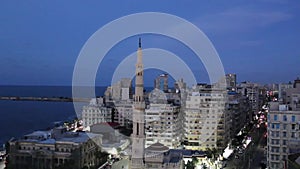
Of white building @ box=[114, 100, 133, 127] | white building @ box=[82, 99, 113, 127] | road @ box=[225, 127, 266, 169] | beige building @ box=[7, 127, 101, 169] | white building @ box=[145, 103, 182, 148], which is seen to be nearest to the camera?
beige building @ box=[7, 127, 101, 169]

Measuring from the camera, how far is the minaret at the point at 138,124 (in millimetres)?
8148

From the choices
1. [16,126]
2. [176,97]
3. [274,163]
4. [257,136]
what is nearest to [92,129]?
[176,97]

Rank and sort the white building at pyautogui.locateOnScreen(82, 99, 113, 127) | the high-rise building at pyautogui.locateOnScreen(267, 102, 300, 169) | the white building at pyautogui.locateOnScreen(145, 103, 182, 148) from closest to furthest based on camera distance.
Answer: the high-rise building at pyautogui.locateOnScreen(267, 102, 300, 169) → the white building at pyautogui.locateOnScreen(145, 103, 182, 148) → the white building at pyautogui.locateOnScreen(82, 99, 113, 127)

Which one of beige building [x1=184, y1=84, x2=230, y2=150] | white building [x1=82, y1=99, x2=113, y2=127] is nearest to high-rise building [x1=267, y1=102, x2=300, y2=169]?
beige building [x1=184, y1=84, x2=230, y2=150]

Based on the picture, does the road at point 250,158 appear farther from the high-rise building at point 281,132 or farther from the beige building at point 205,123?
the high-rise building at point 281,132

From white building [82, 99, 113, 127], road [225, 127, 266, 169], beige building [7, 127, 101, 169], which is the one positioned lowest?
road [225, 127, 266, 169]

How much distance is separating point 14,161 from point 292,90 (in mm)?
9389

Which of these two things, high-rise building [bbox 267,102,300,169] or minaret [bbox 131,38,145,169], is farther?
minaret [bbox 131,38,145,169]

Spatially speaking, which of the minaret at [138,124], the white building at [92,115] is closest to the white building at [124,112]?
the white building at [92,115]

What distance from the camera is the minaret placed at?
26.7 feet

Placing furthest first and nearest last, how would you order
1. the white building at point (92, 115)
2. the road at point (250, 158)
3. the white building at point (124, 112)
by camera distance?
the white building at point (124, 112)
the white building at point (92, 115)
the road at point (250, 158)

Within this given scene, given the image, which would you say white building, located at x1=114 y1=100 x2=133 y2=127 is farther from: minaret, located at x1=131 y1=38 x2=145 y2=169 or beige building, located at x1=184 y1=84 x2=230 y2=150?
minaret, located at x1=131 y1=38 x2=145 y2=169

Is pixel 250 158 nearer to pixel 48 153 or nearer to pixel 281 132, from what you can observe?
pixel 281 132

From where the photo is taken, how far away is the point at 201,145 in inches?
515
